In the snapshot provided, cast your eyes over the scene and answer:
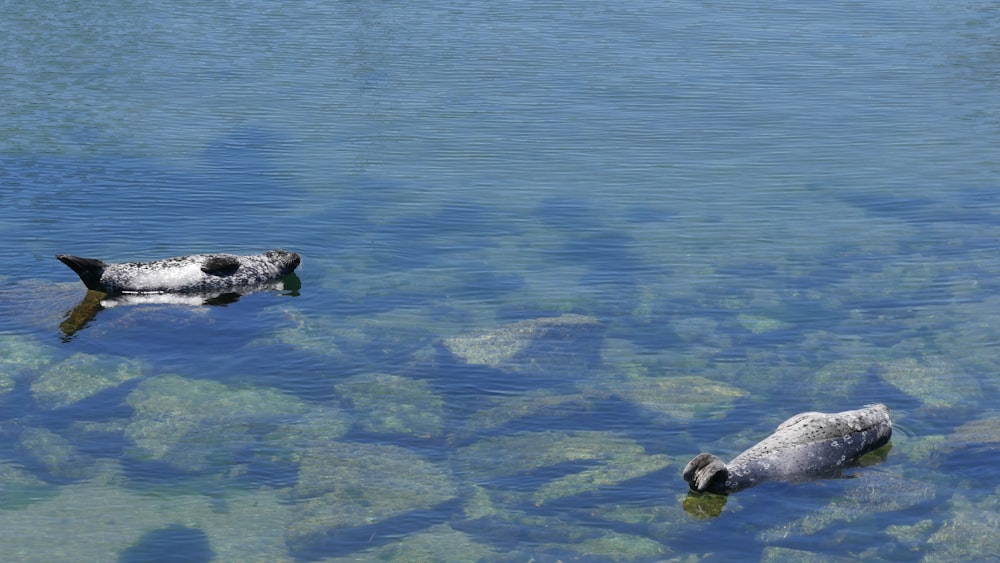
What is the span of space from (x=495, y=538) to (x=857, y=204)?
413 inches

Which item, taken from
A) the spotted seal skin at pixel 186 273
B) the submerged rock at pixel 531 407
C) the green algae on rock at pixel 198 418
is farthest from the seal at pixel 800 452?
the spotted seal skin at pixel 186 273

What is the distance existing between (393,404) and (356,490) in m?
1.75

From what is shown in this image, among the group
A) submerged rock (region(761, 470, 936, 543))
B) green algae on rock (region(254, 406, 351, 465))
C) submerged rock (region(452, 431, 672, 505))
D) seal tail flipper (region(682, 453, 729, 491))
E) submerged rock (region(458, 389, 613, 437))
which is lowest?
submerged rock (region(761, 470, 936, 543))

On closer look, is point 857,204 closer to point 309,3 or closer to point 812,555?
point 812,555

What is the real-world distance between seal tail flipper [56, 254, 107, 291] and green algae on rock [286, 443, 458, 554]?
4623 mm

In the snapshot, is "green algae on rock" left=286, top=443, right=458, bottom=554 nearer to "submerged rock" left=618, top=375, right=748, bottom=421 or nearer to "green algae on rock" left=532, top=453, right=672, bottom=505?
"green algae on rock" left=532, top=453, right=672, bottom=505

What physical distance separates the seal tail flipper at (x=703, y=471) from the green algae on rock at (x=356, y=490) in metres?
2.05

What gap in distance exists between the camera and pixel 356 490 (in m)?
11.8

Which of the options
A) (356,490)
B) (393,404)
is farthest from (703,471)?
(393,404)

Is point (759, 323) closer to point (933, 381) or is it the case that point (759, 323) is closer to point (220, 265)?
point (933, 381)

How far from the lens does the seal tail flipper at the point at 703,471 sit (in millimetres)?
11320

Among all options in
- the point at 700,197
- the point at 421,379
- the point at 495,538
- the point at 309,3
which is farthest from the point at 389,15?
the point at 495,538

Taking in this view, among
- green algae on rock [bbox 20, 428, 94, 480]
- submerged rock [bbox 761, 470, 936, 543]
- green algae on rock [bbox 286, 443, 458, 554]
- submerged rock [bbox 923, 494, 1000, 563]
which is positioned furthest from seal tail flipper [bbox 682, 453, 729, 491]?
green algae on rock [bbox 20, 428, 94, 480]

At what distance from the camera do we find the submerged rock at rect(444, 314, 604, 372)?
1428 centimetres
